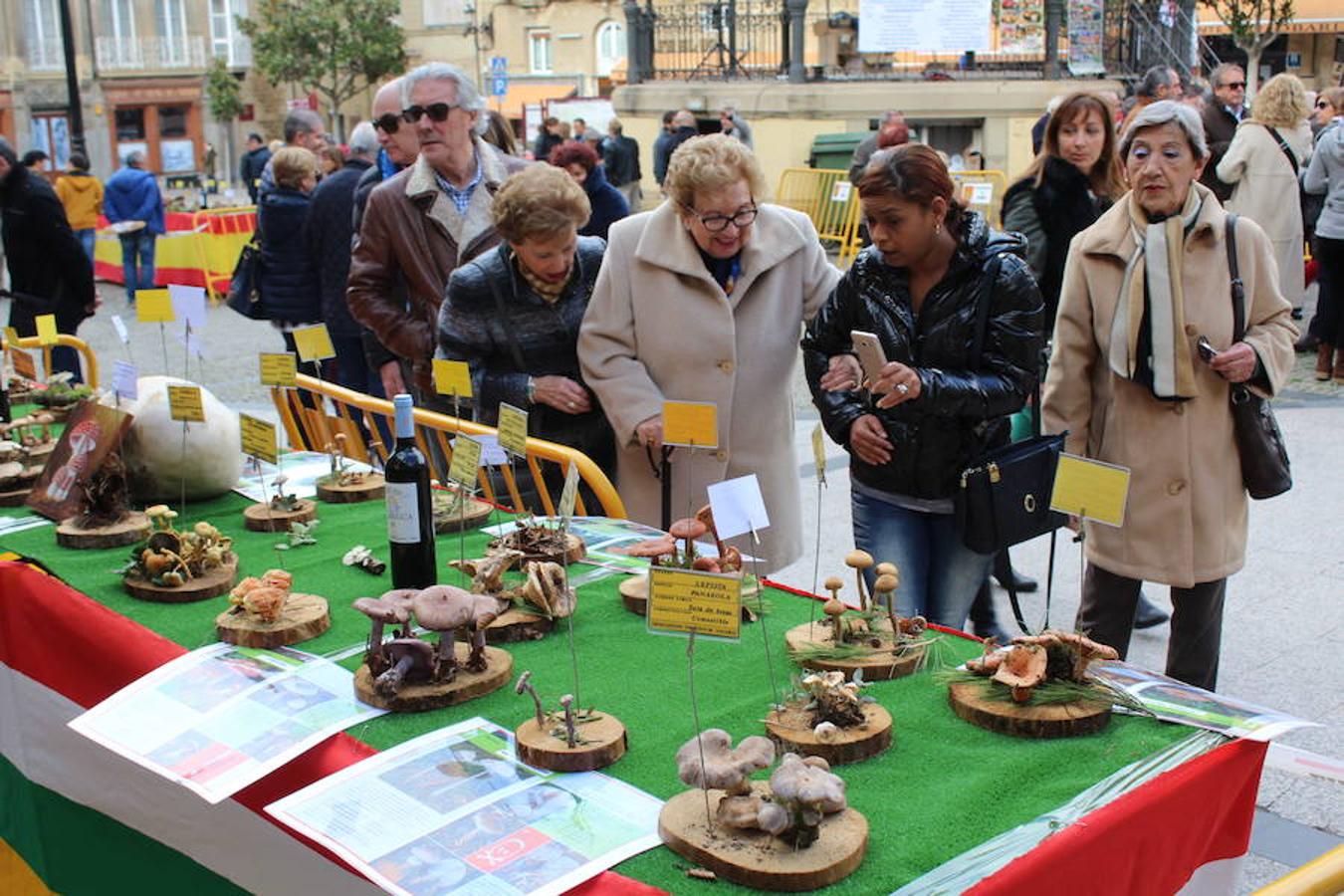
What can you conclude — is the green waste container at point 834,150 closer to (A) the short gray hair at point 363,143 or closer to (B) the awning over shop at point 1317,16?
(A) the short gray hair at point 363,143

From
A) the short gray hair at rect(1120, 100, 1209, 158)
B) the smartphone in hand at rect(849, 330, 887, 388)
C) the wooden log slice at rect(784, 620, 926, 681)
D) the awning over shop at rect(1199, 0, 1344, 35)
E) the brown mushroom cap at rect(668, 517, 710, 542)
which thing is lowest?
the wooden log slice at rect(784, 620, 926, 681)

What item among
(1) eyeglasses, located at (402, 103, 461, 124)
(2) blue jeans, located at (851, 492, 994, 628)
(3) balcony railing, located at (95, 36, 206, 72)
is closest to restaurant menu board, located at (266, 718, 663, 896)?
(2) blue jeans, located at (851, 492, 994, 628)

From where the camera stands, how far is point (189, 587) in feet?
8.73

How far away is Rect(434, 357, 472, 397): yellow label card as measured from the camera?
10.2 ft

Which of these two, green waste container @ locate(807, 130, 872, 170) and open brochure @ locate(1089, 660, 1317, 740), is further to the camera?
green waste container @ locate(807, 130, 872, 170)

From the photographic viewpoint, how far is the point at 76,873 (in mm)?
2564

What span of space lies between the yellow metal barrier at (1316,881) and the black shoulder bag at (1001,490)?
4.70 feet

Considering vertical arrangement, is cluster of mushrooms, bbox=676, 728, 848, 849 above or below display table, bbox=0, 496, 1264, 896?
above

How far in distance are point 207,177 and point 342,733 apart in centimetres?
3614

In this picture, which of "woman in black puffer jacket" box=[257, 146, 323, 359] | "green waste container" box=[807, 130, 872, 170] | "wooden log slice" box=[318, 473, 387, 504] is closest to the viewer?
"wooden log slice" box=[318, 473, 387, 504]

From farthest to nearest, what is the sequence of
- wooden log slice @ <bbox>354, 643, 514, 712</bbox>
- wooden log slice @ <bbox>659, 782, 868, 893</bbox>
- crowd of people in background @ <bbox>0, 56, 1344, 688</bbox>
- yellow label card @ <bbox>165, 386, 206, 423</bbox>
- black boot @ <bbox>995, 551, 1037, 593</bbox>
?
black boot @ <bbox>995, 551, 1037, 593</bbox> → yellow label card @ <bbox>165, 386, 206, 423</bbox> → crowd of people in background @ <bbox>0, 56, 1344, 688</bbox> → wooden log slice @ <bbox>354, 643, 514, 712</bbox> → wooden log slice @ <bbox>659, 782, 868, 893</bbox>

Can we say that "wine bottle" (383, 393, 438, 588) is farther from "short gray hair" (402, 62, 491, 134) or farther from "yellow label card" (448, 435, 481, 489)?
"short gray hair" (402, 62, 491, 134)

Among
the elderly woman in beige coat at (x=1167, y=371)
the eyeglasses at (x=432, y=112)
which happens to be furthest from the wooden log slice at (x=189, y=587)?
the eyeglasses at (x=432, y=112)

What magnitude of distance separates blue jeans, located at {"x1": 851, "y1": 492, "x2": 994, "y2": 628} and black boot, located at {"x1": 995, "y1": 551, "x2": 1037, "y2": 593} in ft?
4.48
